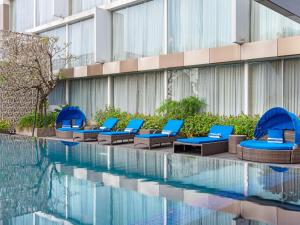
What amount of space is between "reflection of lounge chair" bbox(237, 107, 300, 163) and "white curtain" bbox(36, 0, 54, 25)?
1770 centimetres

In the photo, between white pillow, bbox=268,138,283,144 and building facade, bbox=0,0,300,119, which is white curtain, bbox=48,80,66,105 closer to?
building facade, bbox=0,0,300,119

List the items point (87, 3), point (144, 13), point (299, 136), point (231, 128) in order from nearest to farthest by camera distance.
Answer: point (299, 136)
point (231, 128)
point (144, 13)
point (87, 3)

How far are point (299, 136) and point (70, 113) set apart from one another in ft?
40.4

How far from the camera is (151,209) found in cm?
556

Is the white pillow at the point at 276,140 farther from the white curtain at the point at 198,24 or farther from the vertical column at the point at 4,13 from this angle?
the vertical column at the point at 4,13

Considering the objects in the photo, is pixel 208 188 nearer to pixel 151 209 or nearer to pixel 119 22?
pixel 151 209

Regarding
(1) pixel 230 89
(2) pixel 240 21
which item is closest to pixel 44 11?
(1) pixel 230 89

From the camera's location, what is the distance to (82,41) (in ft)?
72.7

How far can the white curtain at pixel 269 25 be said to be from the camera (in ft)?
43.5

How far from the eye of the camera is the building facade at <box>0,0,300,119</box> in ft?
44.9

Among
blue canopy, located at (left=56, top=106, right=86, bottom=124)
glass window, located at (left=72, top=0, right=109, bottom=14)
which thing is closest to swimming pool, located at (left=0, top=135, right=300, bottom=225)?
blue canopy, located at (left=56, top=106, right=86, bottom=124)

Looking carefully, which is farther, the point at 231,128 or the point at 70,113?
the point at 70,113

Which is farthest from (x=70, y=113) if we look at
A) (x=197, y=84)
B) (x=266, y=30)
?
(x=266, y=30)

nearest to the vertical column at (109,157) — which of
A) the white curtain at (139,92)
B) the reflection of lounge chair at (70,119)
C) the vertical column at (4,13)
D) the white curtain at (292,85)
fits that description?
the white curtain at (139,92)
